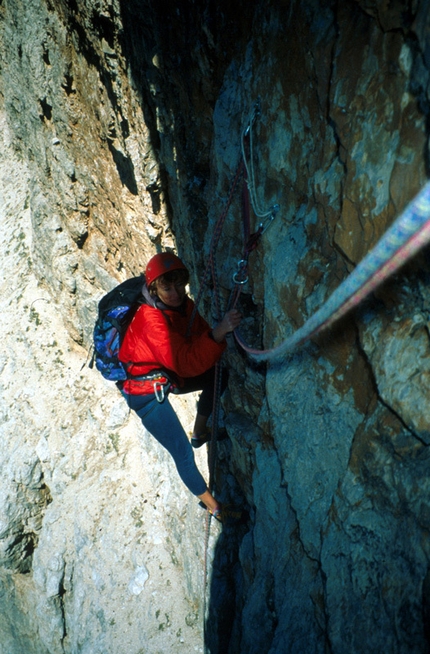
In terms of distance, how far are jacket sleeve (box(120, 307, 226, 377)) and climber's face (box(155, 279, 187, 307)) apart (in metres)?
0.13

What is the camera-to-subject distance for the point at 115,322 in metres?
4.07

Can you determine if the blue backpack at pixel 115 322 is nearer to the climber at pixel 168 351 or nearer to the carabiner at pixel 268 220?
the climber at pixel 168 351

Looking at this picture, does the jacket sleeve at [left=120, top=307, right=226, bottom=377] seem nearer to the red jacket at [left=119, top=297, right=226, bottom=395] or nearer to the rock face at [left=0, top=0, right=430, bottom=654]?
the red jacket at [left=119, top=297, right=226, bottom=395]

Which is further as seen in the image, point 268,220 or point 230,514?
point 230,514

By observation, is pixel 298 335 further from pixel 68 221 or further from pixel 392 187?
pixel 68 221

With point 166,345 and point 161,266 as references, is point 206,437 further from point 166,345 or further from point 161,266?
point 161,266

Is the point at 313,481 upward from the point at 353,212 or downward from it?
downward

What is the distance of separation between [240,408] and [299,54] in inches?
129

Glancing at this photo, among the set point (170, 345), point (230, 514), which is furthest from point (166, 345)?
point (230, 514)

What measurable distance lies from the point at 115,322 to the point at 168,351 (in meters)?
0.82

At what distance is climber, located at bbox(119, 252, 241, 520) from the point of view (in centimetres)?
341

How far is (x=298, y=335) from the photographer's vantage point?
8.96 ft

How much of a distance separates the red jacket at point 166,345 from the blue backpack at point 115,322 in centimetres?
13

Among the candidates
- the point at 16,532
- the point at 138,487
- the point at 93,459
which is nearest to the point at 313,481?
the point at 138,487
